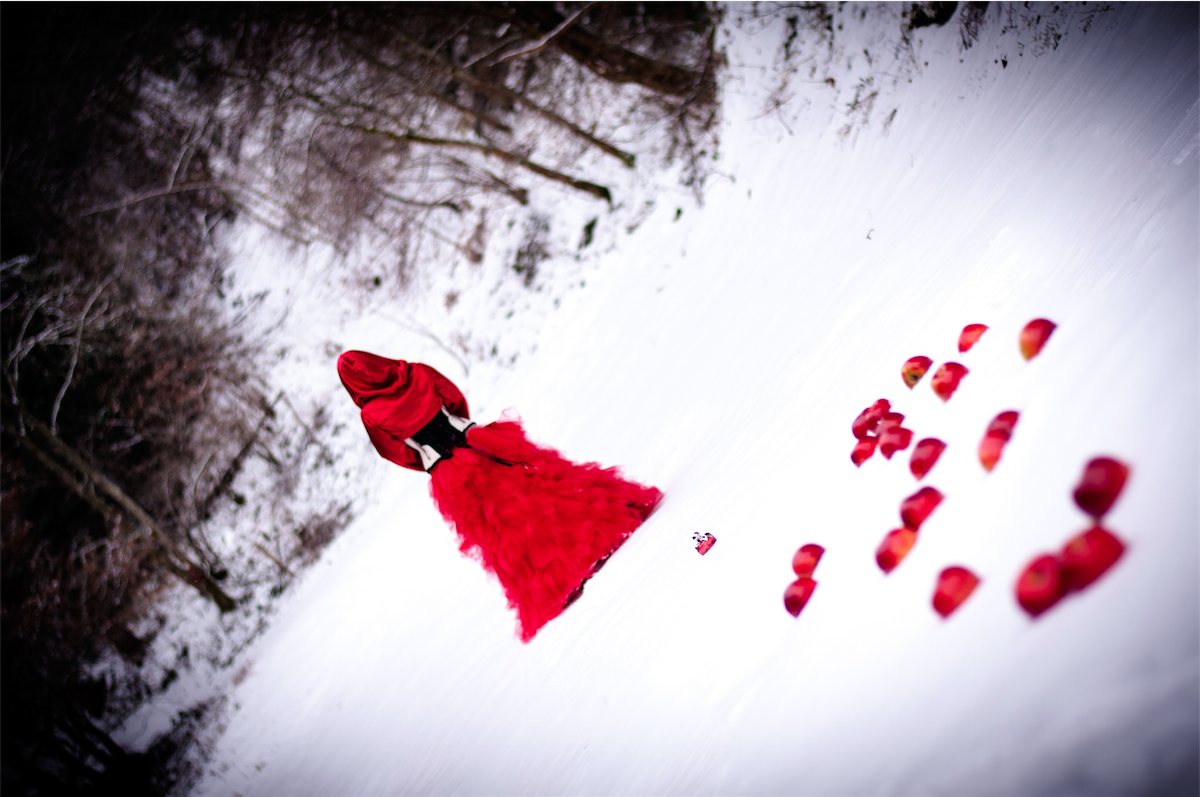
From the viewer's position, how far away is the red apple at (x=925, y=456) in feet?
5.48

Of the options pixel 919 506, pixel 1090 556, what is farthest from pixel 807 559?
pixel 1090 556

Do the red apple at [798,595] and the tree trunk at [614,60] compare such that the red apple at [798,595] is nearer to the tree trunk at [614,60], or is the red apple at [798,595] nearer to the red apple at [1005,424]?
the red apple at [1005,424]

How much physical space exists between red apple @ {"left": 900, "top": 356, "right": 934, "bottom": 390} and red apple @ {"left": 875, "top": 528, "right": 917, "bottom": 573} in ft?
2.44

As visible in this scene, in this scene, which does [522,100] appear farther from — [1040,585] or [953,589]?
[1040,585]

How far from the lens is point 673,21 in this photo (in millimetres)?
6484

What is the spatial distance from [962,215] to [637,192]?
4.19 meters

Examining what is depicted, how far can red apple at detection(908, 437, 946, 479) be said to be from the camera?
167 cm

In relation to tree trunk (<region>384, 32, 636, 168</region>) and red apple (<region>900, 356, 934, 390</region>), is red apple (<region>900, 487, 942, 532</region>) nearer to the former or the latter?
red apple (<region>900, 356, 934, 390</region>)

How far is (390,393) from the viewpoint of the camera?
9.37ft

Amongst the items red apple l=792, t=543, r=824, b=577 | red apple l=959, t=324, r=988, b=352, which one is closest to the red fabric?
red apple l=792, t=543, r=824, b=577

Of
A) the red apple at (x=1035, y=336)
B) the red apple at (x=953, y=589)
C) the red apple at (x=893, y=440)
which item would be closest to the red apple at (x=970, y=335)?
the red apple at (x=1035, y=336)

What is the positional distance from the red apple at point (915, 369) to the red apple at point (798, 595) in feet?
2.82

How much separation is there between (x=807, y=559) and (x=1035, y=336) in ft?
3.02

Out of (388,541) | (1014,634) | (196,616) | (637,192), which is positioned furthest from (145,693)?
(1014,634)
